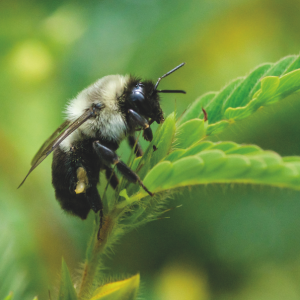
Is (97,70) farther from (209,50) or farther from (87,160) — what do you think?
(87,160)

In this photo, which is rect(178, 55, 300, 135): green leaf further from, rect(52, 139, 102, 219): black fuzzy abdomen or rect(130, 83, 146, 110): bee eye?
rect(52, 139, 102, 219): black fuzzy abdomen

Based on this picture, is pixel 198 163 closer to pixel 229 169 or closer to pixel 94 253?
pixel 229 169

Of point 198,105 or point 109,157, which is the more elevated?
point 198,105

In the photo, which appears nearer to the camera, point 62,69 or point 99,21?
point 62,69

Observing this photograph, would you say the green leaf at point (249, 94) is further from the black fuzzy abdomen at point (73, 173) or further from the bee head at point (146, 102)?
the black fuzzy abdomen at point (73, 173)

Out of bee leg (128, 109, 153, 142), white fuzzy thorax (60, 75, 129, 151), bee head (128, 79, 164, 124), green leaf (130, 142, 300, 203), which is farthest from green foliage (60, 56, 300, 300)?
white fuzzy thorax (60, 75, 129, 151)

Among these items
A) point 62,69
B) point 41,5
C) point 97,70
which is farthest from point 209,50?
point 41,5

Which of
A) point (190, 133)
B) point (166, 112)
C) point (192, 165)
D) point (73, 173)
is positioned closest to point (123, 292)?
point (192, 165)
